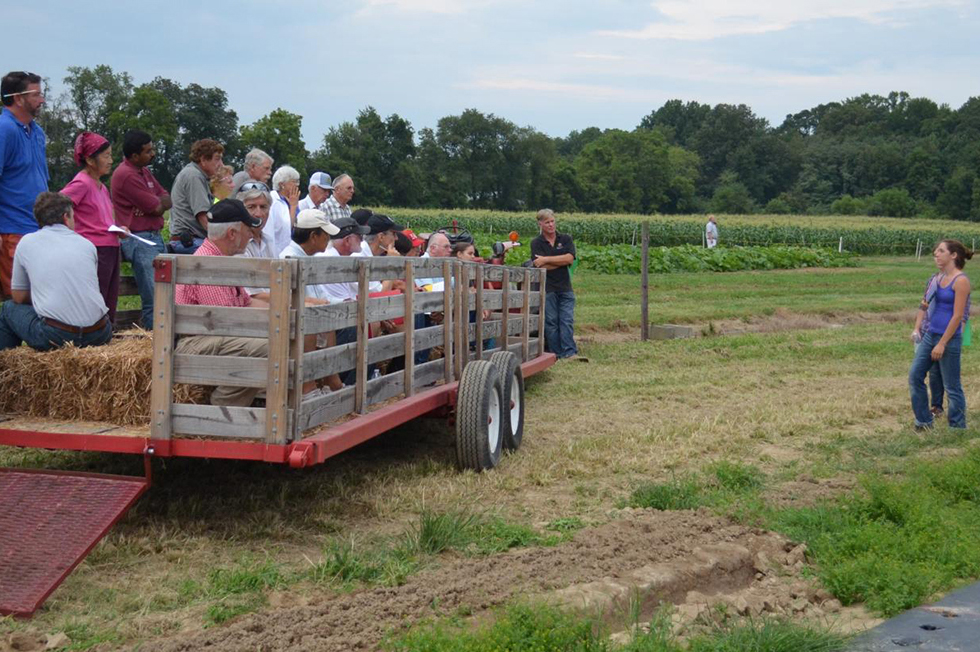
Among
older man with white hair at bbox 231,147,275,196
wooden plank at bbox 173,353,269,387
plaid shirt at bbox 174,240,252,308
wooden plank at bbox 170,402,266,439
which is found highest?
older man with white hair at bbox 231,147,275,196

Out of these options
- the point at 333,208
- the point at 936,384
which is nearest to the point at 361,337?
the point at 333,208

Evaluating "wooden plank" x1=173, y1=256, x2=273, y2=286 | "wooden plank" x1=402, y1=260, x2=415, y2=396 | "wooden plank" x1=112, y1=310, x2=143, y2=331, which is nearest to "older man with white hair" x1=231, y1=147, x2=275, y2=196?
"wooden plank" x1=112, y1=310, x2=143, y2=331

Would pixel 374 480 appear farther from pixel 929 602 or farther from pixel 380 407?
pixel 929 602

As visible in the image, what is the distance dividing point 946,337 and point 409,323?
194 inches

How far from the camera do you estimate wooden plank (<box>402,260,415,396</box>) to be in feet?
23.1

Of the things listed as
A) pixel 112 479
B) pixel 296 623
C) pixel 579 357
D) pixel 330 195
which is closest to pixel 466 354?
pixel 330 195

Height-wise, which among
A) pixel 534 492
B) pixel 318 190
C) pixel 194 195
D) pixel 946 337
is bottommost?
pixel 534 492

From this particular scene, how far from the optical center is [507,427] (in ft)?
26.2

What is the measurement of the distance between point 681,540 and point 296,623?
2.42m

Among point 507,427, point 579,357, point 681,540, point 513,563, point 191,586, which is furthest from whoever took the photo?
point 579,357

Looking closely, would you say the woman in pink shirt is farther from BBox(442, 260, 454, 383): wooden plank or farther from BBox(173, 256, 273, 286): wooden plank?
BBox(442, 260, 454, 383): wooden plank

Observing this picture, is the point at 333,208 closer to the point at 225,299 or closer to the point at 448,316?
the point at 448,316

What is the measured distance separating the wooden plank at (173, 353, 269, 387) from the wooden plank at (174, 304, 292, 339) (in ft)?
0.43

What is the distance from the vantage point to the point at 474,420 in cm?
727
